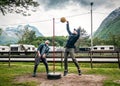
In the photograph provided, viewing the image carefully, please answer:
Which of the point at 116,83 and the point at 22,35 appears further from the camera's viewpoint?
the point at 22,35

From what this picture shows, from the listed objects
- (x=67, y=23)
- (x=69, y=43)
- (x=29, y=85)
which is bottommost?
(x=29, y=85)

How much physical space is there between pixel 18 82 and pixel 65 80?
209 cm

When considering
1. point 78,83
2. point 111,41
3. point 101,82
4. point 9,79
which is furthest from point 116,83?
point 111,41

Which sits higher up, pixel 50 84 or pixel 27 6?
pixel 27 6

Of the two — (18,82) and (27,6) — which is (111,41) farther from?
(18,82)

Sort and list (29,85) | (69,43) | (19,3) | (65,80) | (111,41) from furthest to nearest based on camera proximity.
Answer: (111,41) < (19,3) < (69,43) < (65,80) < (29,85)

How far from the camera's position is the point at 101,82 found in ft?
39.7

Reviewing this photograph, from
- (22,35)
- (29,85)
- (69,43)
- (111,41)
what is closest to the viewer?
(29,85)

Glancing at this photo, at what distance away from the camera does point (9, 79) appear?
13.4 metres

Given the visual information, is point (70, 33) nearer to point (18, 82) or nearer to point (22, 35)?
point (18, 82)

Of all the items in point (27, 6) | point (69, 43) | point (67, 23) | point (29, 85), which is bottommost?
point (29, 85)

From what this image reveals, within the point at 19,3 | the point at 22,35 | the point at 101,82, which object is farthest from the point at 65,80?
the point at 22,35

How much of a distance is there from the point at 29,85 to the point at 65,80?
1706mm

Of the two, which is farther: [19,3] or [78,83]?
[19,3]
